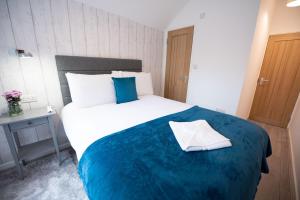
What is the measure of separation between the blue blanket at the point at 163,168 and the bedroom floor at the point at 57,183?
2.50 feet

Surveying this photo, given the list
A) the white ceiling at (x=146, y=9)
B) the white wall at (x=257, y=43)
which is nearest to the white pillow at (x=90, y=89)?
the white ceiling at (x=146, y=9)

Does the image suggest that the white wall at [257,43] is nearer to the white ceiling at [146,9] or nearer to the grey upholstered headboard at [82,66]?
the white ceiling at [146,9]

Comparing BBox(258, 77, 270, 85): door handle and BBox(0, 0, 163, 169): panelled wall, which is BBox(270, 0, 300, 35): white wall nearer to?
BBox(258, 77, 270, 85): door handle

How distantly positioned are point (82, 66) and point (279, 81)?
4.13 metres

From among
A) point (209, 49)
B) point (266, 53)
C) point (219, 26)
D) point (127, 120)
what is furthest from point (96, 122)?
point (266, 53)

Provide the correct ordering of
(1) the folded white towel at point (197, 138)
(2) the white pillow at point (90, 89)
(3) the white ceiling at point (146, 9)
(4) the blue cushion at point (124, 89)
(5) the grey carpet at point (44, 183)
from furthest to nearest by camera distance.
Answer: (3) the white ceiling at point (146, 9), (4) the blue cushion at point (124, 89), (2) the white pillow at point (90, 89), (5) the grey carpet at point (44, 183), (1) the folded white towel at point (197, 138)

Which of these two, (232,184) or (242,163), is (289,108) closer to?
(242,163)

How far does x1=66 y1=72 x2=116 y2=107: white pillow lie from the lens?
1.76 metres

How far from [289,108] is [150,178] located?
152 inches

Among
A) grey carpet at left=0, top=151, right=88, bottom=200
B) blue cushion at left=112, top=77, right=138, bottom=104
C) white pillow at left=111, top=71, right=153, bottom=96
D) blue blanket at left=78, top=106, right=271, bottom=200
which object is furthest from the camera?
white pillow at left=111, top=71, right=153, bottom=96

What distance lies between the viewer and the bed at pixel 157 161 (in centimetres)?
68

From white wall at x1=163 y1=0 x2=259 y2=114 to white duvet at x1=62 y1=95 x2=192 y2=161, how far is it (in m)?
1.04

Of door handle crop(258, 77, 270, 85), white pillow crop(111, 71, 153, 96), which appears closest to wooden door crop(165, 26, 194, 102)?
white pillow crop(111, 71, 153, 96)

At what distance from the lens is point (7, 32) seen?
150cm
